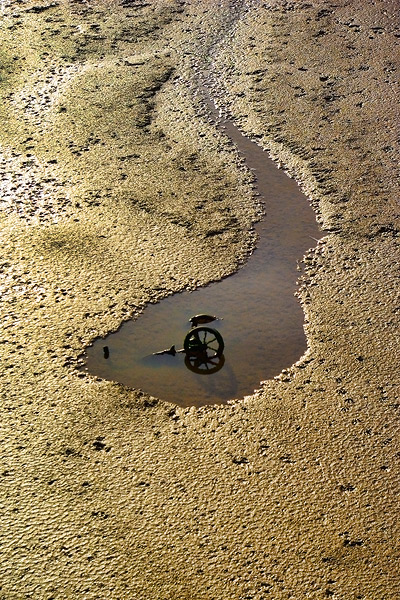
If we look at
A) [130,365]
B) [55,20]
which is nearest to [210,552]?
[130,365]

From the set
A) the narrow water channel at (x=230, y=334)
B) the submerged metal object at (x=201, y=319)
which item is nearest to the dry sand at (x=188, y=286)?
the narrow water channel at (x=230, y=334)

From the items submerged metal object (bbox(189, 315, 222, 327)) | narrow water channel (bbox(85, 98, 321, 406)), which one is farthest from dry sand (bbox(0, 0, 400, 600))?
submerged metal object (bbox(189, 315, 222, 327))

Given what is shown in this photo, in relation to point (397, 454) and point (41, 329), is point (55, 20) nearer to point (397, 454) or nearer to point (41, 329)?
point (41, 329)

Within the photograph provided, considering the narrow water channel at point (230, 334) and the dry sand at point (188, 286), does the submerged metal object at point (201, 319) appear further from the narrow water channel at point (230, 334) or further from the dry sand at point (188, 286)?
the dry sand at point (188, 286)

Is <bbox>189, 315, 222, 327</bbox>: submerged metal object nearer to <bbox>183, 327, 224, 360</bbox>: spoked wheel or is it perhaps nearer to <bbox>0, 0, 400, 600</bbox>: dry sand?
<bbox>183, 327, 224, 360</bbox>: spoked wheel

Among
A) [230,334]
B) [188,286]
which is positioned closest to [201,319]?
[230,334]

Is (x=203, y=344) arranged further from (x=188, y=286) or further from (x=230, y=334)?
(x=188, y=286)
